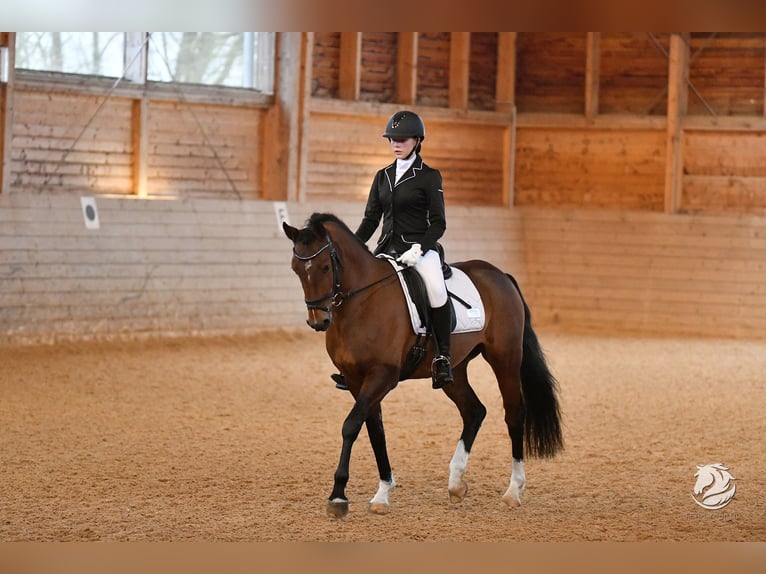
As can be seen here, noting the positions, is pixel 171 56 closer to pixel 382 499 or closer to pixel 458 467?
pixel 458 467

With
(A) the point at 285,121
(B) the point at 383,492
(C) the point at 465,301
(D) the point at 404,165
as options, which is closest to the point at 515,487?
(B) the point at 383,492

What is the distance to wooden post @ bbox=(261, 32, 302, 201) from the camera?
47.5ft

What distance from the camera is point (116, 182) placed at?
1366 cm

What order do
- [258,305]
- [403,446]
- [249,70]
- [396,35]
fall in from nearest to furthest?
[403,446]
[258,305]
[249,70]
[396,35]

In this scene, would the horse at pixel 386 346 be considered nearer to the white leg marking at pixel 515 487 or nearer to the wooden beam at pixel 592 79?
the white leg marking at pixel 515 487

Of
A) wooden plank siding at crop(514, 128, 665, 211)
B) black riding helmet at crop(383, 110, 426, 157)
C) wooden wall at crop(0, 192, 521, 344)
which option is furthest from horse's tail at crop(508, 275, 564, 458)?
wooden plank siding at crop(514, 128, 665, 211)

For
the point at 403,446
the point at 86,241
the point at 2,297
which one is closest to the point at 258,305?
the point at 86,241

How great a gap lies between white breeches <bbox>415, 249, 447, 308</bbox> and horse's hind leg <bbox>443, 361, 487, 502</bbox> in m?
0.55

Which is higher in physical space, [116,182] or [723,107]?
[723,107]

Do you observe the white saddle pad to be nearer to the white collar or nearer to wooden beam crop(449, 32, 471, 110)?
the white collar

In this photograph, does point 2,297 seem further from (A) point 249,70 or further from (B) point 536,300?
(B) point 536,300

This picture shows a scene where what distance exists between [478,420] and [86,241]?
6943 millimetres

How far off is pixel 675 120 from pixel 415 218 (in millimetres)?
11283

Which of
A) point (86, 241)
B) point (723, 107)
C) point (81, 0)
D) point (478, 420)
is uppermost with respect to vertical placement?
point (723, 107)
